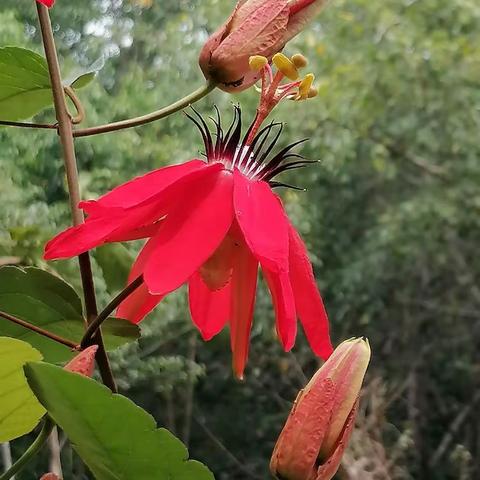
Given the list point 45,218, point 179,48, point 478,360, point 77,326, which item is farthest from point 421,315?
point 77,326

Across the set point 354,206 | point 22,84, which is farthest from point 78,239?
point 354,206

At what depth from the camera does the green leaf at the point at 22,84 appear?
0.36m

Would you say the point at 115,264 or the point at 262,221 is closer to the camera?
the point at 262,221

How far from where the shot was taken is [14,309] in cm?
35

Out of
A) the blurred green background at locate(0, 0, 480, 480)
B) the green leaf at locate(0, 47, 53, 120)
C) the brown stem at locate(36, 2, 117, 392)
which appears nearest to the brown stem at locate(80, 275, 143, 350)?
the brown stem at locate(36, 2, 117, 392)

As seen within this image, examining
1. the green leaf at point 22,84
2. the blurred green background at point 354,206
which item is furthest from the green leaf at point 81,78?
the blurred green background at point 354,206

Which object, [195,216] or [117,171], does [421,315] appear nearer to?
[117,171]

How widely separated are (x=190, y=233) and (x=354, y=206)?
311cm

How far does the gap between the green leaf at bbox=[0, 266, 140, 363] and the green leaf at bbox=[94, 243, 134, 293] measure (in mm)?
131

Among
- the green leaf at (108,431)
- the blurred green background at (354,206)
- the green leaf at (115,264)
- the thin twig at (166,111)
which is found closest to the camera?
the green leaf at (108,431)

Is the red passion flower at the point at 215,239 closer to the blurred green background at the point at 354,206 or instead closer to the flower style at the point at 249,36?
the flower style at the point at 249,36

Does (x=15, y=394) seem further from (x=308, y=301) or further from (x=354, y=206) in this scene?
(x=354, y=206)

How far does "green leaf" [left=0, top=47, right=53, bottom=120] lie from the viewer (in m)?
0.36

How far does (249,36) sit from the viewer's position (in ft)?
1.02
